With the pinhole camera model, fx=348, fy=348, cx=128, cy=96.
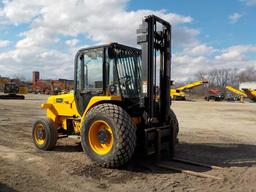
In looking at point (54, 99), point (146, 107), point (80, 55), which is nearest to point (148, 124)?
point (146, 107)

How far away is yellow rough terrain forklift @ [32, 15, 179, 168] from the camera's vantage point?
22.8 ft

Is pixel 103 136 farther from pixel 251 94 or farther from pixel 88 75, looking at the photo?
pixel 251 94

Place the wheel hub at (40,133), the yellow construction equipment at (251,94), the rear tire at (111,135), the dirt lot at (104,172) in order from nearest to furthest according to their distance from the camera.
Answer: the dirt lot at (104,172) → the rear tire at (111,135) → the wheel hub at (40,133) → the yellow construction equipment at (251,94)

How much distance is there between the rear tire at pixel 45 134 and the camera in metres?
8.80

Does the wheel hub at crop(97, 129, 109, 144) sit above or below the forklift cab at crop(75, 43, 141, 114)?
below

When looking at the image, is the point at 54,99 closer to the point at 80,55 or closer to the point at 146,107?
the point at 80,55

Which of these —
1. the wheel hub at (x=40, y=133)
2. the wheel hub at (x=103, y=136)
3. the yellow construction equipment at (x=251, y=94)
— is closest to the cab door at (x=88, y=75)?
the wheel hub at (x=103, y=136)

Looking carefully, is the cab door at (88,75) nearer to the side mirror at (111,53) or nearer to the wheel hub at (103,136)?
the side mirror at (111,53)

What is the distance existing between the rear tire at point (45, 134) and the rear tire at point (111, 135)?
156cm

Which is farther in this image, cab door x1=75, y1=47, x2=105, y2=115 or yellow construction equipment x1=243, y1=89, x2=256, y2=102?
yellow construction equipment x1=243, y1=89, x2=256, y2=102

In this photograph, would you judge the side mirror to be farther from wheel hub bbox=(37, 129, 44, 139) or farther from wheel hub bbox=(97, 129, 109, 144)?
wheel hub bbox=(37, 129, 44, 139)

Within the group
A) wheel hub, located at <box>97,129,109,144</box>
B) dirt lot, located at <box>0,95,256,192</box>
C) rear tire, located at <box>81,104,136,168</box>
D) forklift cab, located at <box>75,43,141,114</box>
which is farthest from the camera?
forklift cab, located at <box>75,43,141,114</box>

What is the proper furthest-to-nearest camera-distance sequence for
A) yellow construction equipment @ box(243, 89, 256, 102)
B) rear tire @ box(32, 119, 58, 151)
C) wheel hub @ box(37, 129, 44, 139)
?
yellow construction equipment @ box(243, 89, 256, 102) → wheel hub @ box(37, 129, 44, 139) → rear tire @ box(32, 119, 58, 151)

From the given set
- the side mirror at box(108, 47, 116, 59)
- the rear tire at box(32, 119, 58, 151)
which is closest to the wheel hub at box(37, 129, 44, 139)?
the rear tire at box(32, 119, 58, 151)
